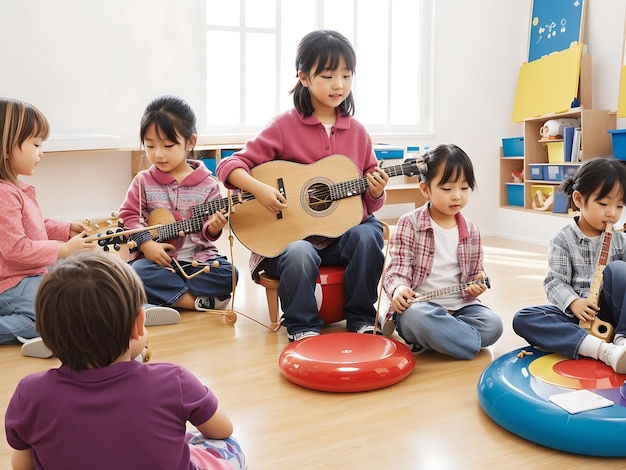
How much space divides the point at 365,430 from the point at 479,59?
432cm

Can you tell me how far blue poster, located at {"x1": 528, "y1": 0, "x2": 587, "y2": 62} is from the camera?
188 inches

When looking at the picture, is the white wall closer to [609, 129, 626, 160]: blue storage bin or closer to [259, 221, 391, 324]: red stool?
[609, 129, 626, 160]: blue storage bin

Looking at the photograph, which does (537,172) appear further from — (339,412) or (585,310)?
(339,412)

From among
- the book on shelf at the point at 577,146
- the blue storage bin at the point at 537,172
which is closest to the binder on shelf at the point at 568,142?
the book on shelf at the point at 577,146

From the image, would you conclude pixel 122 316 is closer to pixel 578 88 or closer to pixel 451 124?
pixel 578 88

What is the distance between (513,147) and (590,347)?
3.62 metres

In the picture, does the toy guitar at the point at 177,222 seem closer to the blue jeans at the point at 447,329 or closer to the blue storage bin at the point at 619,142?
the blue jeans at the point at 447,329

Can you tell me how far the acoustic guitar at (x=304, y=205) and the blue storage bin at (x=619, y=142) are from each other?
221cm

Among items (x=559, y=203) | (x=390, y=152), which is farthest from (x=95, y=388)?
(x=559, y=203)

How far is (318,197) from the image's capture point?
2.55m

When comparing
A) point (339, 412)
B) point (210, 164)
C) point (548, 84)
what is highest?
point (548, 84)

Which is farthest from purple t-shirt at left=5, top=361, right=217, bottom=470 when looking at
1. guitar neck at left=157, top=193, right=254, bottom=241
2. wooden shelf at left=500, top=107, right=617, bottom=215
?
wooden shelf at left=500, top=107, right=617, bottom=215

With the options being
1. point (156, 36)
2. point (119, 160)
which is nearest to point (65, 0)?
point (156, 36)

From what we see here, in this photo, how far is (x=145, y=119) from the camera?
9.09ft
